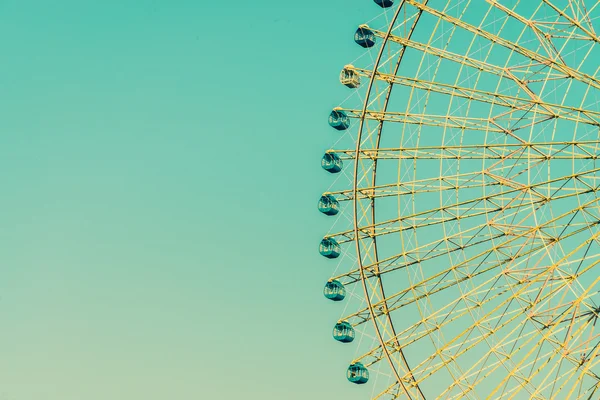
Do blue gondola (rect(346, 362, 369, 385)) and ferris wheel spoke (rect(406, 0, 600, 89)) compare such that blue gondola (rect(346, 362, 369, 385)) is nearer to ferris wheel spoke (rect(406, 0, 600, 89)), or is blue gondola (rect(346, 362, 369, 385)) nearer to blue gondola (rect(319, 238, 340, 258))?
blue gondola (rect(319, 238, 340, 258))

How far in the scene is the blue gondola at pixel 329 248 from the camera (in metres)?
42.1

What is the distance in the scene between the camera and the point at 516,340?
34469 mm

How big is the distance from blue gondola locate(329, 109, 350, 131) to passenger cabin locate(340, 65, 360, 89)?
4.05 feet

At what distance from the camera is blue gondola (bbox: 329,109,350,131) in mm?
42688

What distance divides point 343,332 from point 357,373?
72.4 inches

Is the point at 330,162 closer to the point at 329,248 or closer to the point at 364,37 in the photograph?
the point at 329,248

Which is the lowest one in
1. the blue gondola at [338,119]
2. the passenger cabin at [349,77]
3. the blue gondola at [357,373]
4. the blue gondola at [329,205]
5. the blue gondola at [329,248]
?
the blue gondola at [357,373]

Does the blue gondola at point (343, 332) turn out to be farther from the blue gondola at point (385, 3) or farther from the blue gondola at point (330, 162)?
the blue gondola at point (385, 3)

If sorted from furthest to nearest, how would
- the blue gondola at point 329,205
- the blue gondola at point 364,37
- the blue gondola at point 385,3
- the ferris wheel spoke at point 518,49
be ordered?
the blue gondola at point 329,205, the blue gondola at point 385,3, the blue gondola at point 364,37, the ferris wheel spoke at point 518,49

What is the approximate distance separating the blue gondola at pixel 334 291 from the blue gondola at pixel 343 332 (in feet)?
4.18

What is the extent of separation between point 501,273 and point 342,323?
301 inches

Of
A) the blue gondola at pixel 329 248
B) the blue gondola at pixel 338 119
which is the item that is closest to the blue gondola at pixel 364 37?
the blue gondola at pixel 338 119

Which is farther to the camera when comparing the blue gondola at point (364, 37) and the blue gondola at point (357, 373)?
the blue gondola at point (364, 37)

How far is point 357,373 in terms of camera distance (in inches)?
1559
